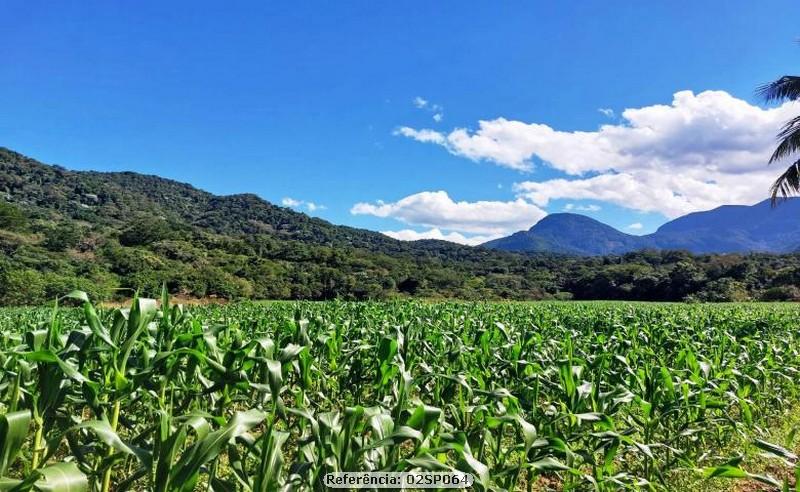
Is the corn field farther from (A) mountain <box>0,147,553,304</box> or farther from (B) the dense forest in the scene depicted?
(B) the dense forest

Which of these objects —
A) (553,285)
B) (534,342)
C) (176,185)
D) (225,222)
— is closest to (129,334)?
(534,342)

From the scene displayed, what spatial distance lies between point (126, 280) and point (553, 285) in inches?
2199

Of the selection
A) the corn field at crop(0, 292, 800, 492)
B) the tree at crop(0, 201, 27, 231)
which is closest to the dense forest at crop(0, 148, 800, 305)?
the tree at crop(0, 201, 27, 231)

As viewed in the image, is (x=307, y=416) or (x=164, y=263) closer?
(x=307, y=416)

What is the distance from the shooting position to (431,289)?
189 feet

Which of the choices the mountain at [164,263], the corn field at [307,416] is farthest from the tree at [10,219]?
the corn field at [307,416]

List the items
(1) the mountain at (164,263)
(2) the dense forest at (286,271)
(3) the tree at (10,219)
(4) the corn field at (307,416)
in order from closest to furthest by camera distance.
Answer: (4) the corn field at (307,416) → (2) the dense forest at (286,271) → (1) the mountain at (164,263) → (3) the tree at (10,219)

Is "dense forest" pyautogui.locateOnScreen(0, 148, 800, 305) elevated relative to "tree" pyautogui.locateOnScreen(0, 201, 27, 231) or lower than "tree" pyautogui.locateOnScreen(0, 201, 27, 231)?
lower

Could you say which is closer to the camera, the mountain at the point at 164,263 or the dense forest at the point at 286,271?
the dense forest at the point at 286,271

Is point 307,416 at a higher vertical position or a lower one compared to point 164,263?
lower

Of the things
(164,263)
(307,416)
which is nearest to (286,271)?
(164,263)

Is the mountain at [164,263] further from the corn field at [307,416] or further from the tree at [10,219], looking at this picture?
the corn field at [307,416]

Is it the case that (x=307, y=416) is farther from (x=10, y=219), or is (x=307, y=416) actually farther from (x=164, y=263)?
(x=10, y=219)

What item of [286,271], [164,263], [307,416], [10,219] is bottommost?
[307,416]
